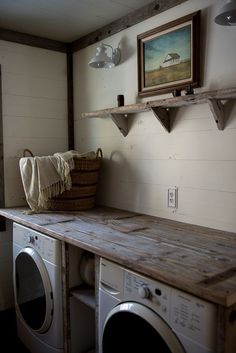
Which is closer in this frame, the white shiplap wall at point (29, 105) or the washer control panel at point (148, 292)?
the washer control panel at point (148, 292)

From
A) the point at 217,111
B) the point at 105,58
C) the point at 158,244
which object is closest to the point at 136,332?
the point at 158,244

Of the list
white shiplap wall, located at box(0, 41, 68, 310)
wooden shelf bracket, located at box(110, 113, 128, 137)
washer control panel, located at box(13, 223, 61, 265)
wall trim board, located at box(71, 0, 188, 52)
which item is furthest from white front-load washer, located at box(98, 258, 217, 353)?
wall trim board, located at box(71, 0, 188, 52)

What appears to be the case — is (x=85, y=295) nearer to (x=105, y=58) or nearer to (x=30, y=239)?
(x=30, y=239)

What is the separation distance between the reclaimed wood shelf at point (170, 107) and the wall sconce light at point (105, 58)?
1.04 feet

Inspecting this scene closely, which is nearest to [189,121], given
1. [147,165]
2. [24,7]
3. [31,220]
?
[147,165]

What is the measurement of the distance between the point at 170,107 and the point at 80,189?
815mm

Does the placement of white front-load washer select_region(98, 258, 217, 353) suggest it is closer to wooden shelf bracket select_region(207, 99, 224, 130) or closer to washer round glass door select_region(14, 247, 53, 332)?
washer round glass door select_region(14, 247, 53, 332)

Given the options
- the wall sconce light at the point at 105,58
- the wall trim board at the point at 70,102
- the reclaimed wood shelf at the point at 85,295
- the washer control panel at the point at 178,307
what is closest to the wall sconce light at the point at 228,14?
the wall sconce light at the point at 105,58

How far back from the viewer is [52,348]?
5.71ft

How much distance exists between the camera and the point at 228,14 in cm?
134

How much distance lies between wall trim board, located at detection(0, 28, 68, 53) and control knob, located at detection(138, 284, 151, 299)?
206 centimetres

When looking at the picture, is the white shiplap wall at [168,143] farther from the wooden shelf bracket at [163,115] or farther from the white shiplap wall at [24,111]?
the white shiplap wall at [24,111]

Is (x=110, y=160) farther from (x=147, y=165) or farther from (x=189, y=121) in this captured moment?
(x=189, y=121)

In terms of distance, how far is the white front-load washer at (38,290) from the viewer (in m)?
1.70
